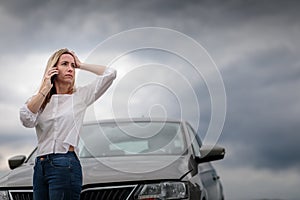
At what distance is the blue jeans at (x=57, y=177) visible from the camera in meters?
3.52

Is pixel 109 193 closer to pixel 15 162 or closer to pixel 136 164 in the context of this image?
pixel 136 164

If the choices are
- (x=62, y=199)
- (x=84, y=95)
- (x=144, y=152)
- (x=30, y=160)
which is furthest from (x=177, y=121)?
(x=62, y=199)

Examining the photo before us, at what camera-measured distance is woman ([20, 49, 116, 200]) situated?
355cm

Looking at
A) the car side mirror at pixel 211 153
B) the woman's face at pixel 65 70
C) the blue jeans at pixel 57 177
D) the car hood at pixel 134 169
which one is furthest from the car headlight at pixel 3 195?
the car side mirror at pixel 211 153

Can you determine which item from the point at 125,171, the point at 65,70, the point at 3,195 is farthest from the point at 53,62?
the point at 3,195

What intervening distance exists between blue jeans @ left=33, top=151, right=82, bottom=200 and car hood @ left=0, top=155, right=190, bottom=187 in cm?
90

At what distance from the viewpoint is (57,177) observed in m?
3.52

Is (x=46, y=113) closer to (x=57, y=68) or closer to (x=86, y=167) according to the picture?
(x=57, y=68)

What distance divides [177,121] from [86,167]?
1.92m

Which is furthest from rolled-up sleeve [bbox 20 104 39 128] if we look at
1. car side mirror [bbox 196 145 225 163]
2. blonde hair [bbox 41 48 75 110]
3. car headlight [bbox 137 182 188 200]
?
car side mirror [bbox 196 145 225 163]

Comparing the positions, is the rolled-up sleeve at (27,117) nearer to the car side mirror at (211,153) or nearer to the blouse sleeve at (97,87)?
the blouse sleeve at (97,87)

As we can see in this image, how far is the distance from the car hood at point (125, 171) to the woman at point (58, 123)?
2.95 feet

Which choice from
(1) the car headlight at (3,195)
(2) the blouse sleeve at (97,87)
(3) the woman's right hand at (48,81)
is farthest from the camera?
(1) the car headlight at (3,195)

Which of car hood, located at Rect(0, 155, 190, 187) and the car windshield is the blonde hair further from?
the car windshield
